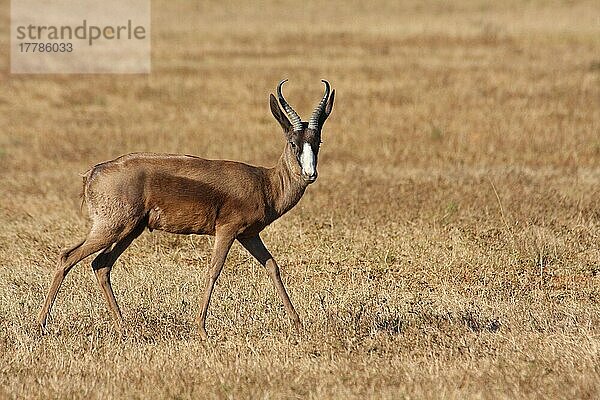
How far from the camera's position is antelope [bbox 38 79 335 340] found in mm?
9258

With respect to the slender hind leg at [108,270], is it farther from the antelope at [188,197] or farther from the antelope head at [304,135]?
the antelope head at [304,135]

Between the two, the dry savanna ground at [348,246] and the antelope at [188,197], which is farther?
the antelope at [188,197]

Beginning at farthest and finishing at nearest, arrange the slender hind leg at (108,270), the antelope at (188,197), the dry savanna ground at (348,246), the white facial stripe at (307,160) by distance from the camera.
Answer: the slender hind leg at (108,270), the antelope at (188,197), the white facial stripe at (307,160), the dry savanna ground at (348,246)

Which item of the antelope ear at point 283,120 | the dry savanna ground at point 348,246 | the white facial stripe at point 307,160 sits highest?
the antelope ear at point 283,120

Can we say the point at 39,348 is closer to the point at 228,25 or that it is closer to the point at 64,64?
the point at 64,64

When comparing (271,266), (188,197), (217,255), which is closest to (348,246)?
(271,266)

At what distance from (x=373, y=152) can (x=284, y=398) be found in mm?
14648

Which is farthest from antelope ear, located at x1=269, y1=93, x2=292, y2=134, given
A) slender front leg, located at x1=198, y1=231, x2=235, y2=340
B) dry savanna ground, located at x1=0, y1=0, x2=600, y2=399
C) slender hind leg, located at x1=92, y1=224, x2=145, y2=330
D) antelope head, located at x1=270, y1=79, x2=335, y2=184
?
dry savanna ground, located at x1=0, y1=0, x2=600, y2=399

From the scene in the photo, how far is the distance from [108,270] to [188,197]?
4.00ft

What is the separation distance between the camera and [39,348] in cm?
878

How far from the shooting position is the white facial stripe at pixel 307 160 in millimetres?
8965

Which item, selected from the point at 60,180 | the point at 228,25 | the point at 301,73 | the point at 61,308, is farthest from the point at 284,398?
the point at 228,25

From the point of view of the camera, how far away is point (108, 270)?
991cm

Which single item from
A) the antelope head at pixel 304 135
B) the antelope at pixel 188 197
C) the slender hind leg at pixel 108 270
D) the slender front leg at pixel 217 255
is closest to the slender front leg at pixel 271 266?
the antelope at pixel 188 197
